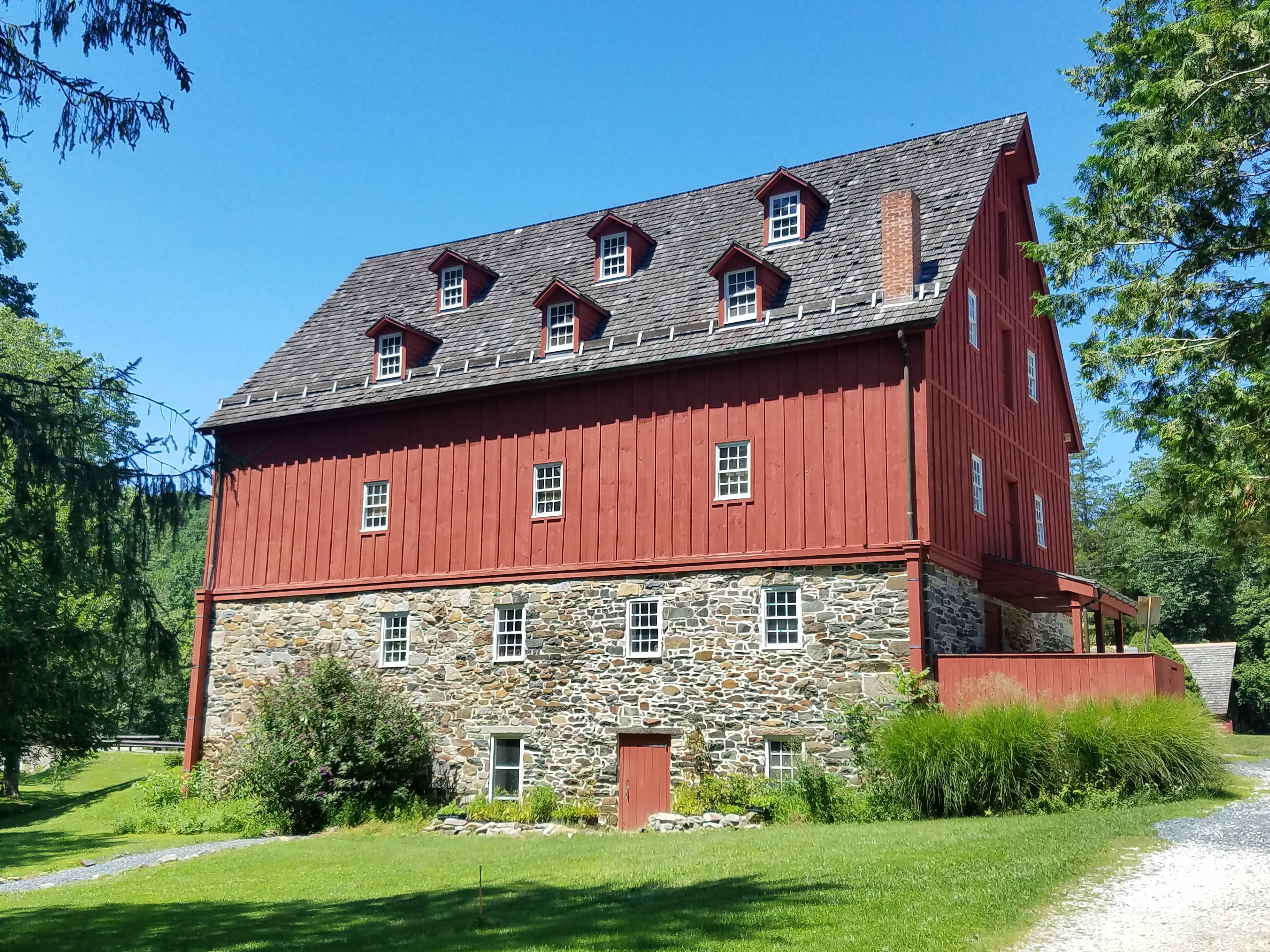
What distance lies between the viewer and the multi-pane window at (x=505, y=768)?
20828mm

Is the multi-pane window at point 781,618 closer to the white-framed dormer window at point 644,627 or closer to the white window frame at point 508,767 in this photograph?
the white-framed dormer window at point 644,627

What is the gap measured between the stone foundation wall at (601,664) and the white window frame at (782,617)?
0.06m

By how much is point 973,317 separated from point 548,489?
8.53 meters

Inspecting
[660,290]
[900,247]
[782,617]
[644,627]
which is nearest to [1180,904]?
[782,617]

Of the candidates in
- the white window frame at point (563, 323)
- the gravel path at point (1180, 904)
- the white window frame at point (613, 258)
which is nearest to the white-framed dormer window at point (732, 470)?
the white window frame at point (563, 323)

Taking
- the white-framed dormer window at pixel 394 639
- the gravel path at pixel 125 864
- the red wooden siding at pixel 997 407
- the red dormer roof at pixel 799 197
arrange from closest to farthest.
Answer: the gravel path at pixel 125 864
the red wooden siding at pixel 997 407
the red dormer roof at pixel 799 197
the white-framed dormer window at pixel 394 639

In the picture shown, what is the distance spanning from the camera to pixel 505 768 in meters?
21.0

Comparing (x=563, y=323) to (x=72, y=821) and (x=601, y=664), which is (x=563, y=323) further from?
(x=72, y=821)

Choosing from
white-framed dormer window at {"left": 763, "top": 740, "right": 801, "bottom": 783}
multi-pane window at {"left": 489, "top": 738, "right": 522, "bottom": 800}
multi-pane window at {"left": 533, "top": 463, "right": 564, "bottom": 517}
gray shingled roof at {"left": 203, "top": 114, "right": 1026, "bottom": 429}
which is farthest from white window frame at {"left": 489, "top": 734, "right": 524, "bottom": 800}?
gray shingled roof at {"left": 203, "top": 114, "right": 1026, "bottom": 429}

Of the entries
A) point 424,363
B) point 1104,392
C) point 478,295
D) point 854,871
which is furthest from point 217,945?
point 478,295

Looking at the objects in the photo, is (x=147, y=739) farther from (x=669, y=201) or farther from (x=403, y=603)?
(x=669, y=201)

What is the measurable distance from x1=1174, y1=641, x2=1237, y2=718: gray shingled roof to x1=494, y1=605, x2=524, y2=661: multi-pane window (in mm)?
24167

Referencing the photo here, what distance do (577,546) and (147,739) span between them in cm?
3337

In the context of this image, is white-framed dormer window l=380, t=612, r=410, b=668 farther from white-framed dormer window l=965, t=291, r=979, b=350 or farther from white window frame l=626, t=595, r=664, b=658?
white-framed dormer window l=965, t=291, r=979, b=350
